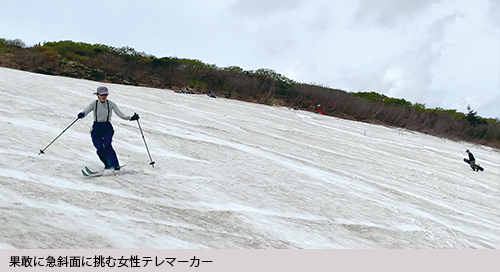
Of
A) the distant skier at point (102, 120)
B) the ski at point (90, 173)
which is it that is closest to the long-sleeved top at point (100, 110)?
the distant skier at point (102, 120)

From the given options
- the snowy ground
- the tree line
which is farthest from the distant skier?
the tree line

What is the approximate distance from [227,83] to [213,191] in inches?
1475

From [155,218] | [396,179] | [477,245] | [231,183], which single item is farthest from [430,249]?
[396,179]

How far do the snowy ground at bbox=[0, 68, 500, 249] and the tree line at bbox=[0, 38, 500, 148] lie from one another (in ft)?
66.9

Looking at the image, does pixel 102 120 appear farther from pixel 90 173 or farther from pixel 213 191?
pixel 213 191

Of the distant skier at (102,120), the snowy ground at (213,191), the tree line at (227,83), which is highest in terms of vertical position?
the tree line at (227,83)

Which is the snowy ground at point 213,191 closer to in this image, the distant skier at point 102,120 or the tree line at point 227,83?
the distant skier at point 102,120

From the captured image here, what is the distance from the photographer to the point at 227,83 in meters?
47.3

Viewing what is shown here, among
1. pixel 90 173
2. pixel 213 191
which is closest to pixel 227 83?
pixel 213 191

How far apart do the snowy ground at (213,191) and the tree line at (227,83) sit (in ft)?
66.9

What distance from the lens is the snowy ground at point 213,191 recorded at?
25.6 ft

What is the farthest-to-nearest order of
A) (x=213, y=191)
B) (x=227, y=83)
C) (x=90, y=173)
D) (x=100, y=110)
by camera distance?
1. (x=227, y=83)
2. (x=213, y=191)
3. (x=90, y=173)
4. (x=100, y=110)

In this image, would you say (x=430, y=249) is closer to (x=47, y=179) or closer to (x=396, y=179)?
(x=396, y=179)

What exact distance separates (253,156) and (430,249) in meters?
8.00
